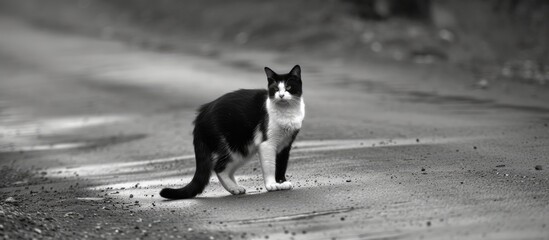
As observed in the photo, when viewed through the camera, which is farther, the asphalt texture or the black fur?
the black fur

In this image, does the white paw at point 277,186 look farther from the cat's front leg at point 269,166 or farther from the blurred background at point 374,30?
the blurred background at point 374,30

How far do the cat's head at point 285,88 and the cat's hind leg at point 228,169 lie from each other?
62 cm

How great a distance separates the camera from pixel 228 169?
8.60m

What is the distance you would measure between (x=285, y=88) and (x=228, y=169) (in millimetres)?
863

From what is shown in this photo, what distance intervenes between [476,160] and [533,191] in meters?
1.78

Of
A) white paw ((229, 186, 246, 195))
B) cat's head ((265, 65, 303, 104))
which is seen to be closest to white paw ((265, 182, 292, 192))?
white paw ((229, 186, 246, 195))

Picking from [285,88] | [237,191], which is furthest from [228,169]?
[285,88]

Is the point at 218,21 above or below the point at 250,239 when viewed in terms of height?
above

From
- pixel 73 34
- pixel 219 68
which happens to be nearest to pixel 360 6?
pixel 219 68

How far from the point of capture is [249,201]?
319 inches

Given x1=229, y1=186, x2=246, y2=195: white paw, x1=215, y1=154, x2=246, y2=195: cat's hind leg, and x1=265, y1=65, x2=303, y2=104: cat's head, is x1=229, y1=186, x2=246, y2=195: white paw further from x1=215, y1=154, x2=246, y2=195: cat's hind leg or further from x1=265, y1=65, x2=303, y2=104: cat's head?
x1=265, y1=65, x2=303, y2=104: cat's head

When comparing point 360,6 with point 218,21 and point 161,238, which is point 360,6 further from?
point 161,238

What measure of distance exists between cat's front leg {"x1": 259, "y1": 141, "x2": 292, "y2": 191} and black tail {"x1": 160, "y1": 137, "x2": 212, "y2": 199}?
48 cm

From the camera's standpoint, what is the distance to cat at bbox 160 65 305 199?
332 inches
